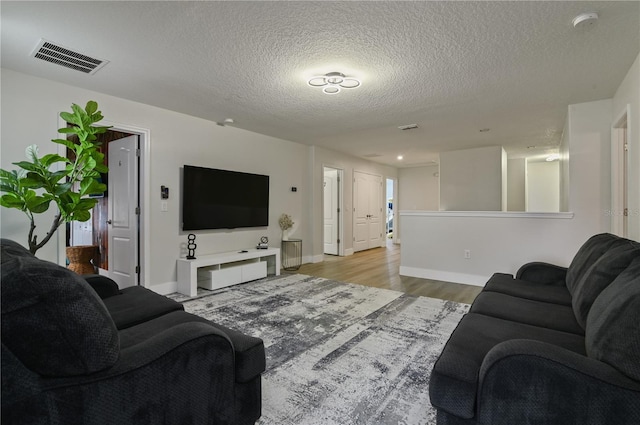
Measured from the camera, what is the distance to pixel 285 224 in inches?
217

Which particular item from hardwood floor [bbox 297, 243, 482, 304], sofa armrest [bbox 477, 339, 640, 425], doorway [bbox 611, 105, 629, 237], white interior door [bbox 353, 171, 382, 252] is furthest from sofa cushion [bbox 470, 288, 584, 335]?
white interior door [bbox 353, 171, 382, 252]

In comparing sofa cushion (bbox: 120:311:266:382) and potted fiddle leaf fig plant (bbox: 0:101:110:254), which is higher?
potted fiddle leaf fig plant (bbox: 0:101:110:254)

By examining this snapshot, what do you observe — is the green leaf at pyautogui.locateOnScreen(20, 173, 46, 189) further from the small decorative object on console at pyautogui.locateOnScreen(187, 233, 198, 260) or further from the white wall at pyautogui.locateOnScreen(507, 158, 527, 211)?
the white wall at pyautogui.locateOnScreen(507, 158, 527, 211)

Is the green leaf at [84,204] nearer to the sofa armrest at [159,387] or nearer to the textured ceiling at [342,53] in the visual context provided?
the textured ceiling at [342,53]

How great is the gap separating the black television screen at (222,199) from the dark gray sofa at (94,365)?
3.01 m

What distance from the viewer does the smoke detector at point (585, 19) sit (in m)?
1.95

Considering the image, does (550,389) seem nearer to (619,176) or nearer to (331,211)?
(619,176)

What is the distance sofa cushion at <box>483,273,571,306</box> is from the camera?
86.0 inches

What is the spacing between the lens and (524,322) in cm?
178

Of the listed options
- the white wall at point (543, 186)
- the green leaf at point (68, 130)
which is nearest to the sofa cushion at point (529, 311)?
the green leaf at point (68, 130)

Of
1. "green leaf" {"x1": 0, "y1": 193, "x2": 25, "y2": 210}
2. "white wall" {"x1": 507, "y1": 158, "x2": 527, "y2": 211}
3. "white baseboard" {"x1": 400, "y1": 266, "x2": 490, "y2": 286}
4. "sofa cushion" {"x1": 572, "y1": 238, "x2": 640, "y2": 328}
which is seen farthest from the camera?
"white wall" {"x1": 507, "y1": 158, "x2": 527, "y2": 211}

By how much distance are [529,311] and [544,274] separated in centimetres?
94

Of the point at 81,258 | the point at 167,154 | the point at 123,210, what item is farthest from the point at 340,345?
the point at 81,258

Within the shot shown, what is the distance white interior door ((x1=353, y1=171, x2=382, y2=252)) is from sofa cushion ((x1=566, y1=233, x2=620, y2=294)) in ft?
17.5
